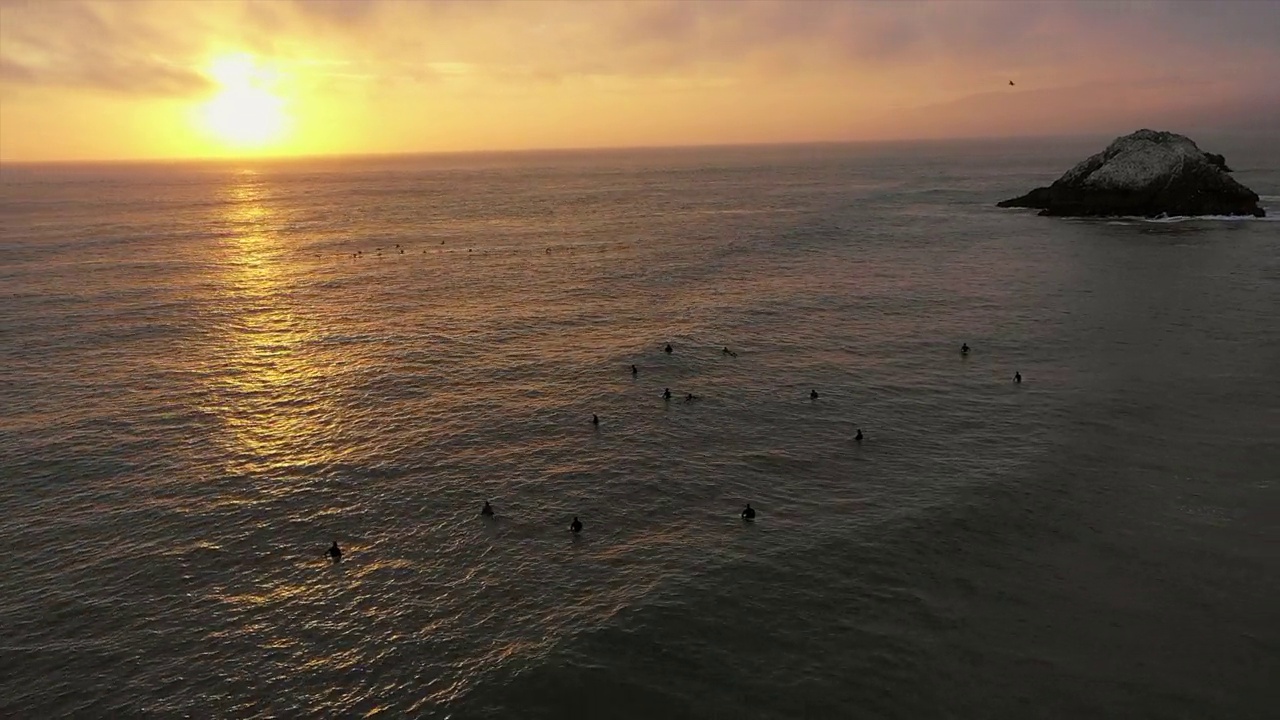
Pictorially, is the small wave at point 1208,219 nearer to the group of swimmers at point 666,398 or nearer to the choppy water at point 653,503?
the choppy water at point 653,503

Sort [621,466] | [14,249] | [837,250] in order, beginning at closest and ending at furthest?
A: [621,466] < [837,250] < [14,249]

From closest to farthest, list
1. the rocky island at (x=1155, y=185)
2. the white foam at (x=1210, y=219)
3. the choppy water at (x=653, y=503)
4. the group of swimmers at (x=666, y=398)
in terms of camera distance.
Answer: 1. the choppy water at (x=653, y=503)
2. the group of swimmers at (x=666, y=398)
3. the white foam at (x=1210, y=219)
4. the rocky island at (x=1155, y=185)

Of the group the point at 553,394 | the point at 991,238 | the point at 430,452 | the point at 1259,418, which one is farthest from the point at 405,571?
the point at 991,238

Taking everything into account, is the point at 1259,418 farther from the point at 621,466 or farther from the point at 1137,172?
the point at 1137,172

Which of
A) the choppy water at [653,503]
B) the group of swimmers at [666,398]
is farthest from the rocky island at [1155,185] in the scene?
the group of swimmers at [666,398]

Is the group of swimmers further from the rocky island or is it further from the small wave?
the rocky island
